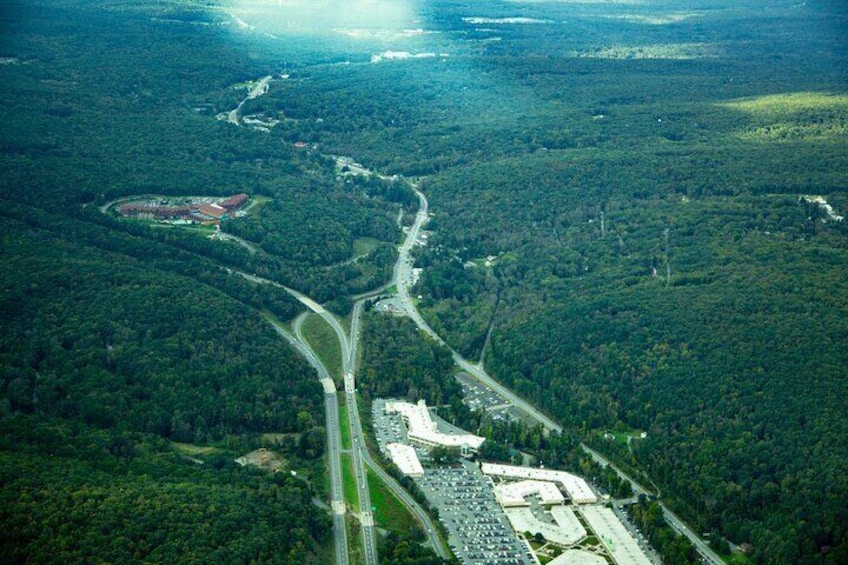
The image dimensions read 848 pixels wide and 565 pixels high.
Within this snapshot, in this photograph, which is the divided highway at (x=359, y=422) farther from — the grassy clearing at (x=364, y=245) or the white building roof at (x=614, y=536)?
the white building roof at (x=614, y=536)

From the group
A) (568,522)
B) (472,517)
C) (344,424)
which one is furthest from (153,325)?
(568,522)

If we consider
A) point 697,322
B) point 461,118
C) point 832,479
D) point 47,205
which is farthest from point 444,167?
point 832,479

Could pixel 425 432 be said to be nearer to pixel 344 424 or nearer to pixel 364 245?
pixel 344 424

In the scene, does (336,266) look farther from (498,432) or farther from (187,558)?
(187,558)

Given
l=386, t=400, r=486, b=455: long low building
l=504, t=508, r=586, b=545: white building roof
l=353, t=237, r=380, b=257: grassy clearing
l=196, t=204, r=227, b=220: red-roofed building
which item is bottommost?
l=504, t=508, r=586, b=545: white building roof

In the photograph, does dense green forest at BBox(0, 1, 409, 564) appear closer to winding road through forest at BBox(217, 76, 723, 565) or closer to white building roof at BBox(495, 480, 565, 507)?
winding road through forest at BBox(217, 76, 723, 565)

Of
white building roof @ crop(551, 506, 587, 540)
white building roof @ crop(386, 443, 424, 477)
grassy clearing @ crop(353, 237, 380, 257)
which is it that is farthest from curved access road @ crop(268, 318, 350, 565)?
grassy clearing @ crop(353, 237, 380, 257)
